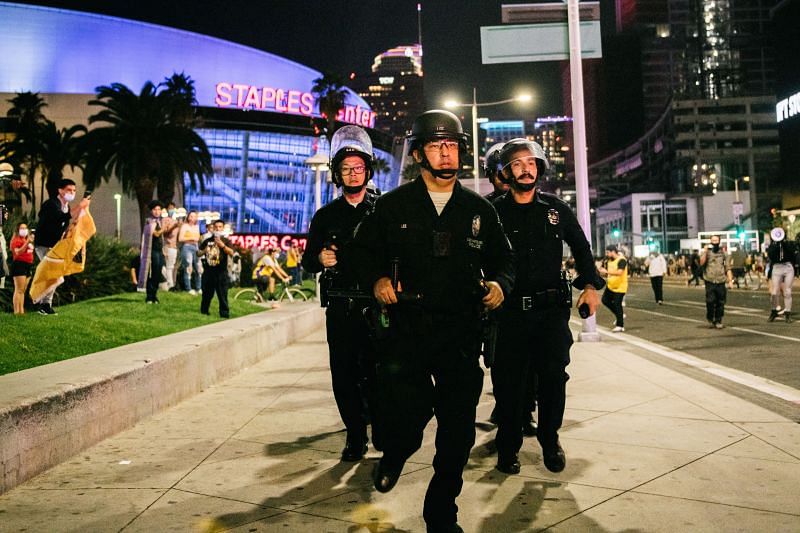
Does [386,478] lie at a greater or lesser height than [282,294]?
lesser

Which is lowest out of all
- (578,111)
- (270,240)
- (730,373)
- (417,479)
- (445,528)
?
(730,373)

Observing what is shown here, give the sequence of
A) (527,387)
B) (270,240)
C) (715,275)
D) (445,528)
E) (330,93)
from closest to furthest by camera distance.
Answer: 1. (445,528)
2. (527,387)
3. (715,275)
4. (330,93)
5. (270,240)

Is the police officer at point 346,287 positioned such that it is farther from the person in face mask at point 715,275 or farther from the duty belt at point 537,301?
the person in face mask at point 715,275

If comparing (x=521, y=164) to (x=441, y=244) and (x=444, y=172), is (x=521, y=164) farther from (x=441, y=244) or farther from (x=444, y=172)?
(x=441, y=244)

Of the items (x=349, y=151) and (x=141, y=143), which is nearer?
(x=349, y=151)

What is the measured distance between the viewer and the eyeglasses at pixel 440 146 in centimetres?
354

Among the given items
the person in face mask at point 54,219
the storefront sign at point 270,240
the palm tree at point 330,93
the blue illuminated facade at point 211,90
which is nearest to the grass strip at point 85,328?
the person in face mask at point 54,219

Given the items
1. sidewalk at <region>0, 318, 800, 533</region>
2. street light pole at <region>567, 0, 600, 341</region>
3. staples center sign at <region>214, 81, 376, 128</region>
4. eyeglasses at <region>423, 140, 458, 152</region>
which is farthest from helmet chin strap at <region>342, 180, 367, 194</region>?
staples center sign at <region>214, 81, 376, 128</region>

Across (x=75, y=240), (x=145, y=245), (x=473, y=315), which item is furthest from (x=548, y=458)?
(x=145, y=245)

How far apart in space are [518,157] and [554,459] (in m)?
1.89

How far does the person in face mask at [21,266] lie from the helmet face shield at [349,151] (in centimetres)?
621

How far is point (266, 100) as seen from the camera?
79438mm

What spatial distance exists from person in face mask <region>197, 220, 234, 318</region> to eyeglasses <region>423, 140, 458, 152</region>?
8.62m

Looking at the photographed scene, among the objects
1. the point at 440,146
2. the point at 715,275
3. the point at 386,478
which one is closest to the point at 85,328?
the point at 386,478
